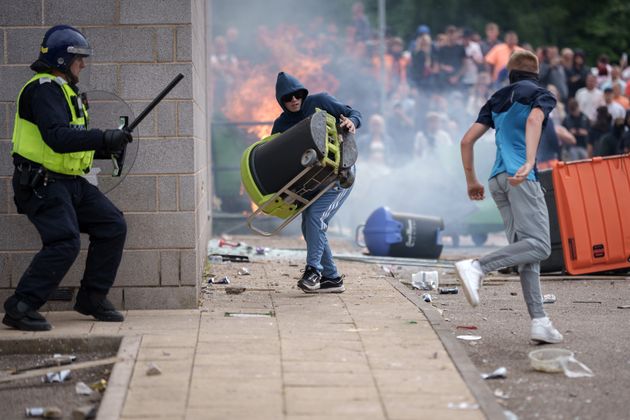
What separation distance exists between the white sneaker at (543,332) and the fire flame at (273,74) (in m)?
10.9

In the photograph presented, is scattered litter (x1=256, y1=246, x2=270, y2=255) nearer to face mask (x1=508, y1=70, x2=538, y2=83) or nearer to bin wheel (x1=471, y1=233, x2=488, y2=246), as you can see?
bin wheel (x1=471, y1=233, x2=488, y2=246)

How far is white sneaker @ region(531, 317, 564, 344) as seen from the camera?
7.22 m

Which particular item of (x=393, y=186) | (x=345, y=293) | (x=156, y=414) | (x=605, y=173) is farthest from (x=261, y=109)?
(x=156, y=414)

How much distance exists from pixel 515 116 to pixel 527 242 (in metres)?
0.78

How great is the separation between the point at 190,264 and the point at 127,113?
1116 mm

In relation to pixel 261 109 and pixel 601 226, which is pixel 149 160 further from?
pixel 261 109

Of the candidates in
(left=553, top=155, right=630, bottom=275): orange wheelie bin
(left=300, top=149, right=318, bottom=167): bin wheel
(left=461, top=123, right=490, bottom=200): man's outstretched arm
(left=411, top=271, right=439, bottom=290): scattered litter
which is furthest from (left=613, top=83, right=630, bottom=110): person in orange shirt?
(left=461, top=123, right=490, bottom=200): man's outstretched arm

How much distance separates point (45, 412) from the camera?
19.0 ft

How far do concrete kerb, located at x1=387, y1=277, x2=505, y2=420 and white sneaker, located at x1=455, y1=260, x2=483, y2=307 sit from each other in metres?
0.29

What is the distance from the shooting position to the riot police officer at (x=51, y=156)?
715 cm

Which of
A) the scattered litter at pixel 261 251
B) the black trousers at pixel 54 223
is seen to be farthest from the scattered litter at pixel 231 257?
the black trousers at pixel 54 223

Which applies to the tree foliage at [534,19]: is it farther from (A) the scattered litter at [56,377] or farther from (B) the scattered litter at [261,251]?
(A) the scattered litter at [56,377]

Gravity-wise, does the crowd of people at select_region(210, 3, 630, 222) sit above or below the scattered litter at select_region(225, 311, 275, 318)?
above

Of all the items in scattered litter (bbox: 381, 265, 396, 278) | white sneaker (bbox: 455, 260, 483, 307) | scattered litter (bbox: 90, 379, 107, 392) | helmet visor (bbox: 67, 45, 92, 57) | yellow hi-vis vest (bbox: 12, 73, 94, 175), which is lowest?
scattered litter (bbox: 381, 265, 396, 278)
